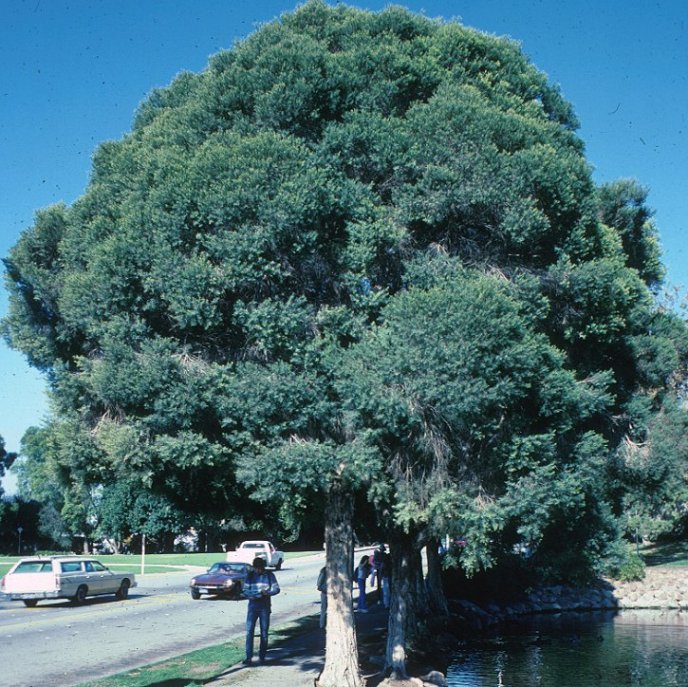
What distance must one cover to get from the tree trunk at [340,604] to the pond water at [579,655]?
4.27m

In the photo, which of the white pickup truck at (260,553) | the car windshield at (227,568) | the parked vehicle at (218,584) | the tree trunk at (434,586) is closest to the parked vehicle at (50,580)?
the parked vehicle at (218,584)

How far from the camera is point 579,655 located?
1806cm

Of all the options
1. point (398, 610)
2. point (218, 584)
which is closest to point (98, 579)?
point (218, 584)

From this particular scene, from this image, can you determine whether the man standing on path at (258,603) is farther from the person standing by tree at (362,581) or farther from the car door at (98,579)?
the car door at (98,579)

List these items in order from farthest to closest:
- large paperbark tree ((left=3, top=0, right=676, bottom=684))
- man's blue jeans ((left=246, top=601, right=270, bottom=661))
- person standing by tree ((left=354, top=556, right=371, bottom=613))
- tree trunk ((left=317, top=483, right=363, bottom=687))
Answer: person standing by tree ((left=354, top=556, right=371, bottom=613)) → man's blue jeans ((left=246, top=601, right=270, bottom=661)) → tree trunk ((left=317, top=483, right=363, bottom=687)) → large paperbark tree ((left=3, top=0, right=676, bottom=684))

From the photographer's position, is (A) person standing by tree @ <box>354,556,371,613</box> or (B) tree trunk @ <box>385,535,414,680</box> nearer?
(B) tree trunk @ <box>385,535,414,680</box>

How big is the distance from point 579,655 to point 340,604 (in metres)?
9.54

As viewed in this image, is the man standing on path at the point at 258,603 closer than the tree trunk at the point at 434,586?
Yes

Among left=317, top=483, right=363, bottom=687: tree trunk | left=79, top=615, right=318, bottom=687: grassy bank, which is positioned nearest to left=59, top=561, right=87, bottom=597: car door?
left=79, top=615, right=318, bottom=687: grassy bank

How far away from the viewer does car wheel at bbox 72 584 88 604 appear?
25.0 meters

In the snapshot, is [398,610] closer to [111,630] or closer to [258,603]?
[258,603]

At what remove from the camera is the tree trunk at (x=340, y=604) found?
1105cm

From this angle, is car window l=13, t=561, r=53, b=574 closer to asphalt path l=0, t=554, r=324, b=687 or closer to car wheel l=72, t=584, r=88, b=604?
asphalt path l=0, t=554, r=324, b=687

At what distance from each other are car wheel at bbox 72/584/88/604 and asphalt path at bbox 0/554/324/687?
0.90 feet
